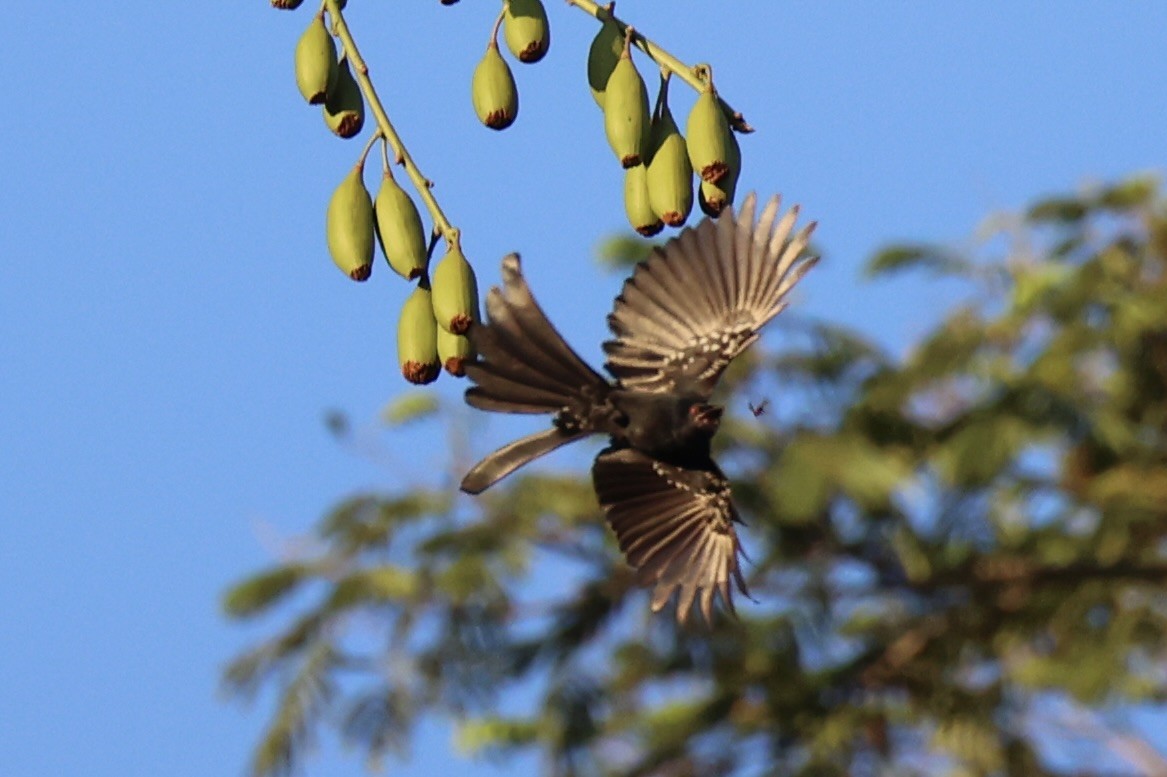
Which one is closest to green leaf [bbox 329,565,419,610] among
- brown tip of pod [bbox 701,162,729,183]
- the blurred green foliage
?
the blurred green foliage

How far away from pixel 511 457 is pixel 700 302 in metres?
0.37

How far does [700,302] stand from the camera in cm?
296

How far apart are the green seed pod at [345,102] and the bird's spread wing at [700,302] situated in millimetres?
464

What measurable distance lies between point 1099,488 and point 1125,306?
1068mm

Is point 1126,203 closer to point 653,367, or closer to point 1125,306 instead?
point 1125,306

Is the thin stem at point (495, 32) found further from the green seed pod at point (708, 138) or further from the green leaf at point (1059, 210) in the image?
the green leaf at point (1059, 210)

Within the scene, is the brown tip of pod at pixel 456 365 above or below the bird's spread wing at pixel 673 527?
above

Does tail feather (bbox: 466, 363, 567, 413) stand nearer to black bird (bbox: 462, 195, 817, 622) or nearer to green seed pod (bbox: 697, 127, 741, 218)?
black bird (bbox: 462, 195, 817, 622)

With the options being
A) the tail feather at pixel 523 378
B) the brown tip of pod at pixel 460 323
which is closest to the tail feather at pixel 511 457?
the tail feather at pixel 523 378

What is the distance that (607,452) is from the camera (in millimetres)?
2938

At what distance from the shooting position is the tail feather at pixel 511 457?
274 cm

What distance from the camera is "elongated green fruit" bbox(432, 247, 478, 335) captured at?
2.54 meters

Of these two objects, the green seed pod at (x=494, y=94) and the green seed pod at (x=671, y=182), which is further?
the green seed pod at (x=494, y=94)

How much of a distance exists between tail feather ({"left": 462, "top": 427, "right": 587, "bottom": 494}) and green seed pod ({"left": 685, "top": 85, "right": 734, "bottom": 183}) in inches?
19.1
